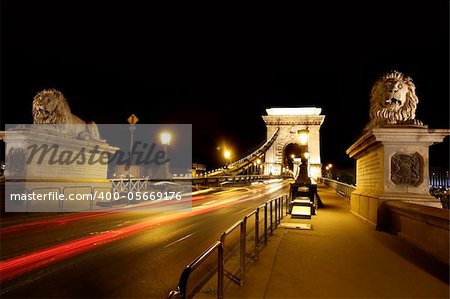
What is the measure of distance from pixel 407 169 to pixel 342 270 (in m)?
4.17

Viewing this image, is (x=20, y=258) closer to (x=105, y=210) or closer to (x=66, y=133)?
(x=105, y=210)

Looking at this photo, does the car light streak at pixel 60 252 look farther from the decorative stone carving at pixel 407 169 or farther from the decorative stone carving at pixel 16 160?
the decorative stone carving at pixel 407 169

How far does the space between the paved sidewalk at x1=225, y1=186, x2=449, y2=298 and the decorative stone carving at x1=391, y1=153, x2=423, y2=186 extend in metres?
1.36

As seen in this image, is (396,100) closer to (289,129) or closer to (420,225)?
(420,225)

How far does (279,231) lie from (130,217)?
18.6 feet

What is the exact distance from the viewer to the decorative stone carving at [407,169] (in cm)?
880

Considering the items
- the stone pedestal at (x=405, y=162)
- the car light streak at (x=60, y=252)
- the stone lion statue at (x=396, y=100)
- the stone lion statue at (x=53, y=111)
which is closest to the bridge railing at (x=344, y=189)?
the stone lion statue at (x=396, y=100)

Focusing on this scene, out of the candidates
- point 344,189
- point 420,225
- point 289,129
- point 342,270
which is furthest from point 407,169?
point 289,129

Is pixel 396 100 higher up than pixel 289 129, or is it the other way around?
pixel 289 129

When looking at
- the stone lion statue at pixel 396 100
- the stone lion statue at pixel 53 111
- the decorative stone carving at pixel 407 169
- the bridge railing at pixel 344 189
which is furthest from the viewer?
the bridge railing at pixel 344 189

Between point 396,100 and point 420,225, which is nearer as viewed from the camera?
point 420,225

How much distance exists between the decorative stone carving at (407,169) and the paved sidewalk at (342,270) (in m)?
1.36

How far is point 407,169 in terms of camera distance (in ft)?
29.0

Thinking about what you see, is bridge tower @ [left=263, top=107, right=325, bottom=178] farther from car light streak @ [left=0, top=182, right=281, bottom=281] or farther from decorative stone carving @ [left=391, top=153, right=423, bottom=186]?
car light streak @ [left=0, top=182, right=281, bottom=281]
